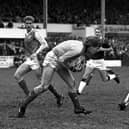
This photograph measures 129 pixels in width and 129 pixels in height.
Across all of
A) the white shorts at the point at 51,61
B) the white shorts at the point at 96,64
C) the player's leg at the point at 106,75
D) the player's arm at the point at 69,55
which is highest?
the player's arm at the point at 69,55

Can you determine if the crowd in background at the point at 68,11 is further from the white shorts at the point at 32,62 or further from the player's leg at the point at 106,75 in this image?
the white shorts at the point at 32,62

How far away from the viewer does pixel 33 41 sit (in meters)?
11.3

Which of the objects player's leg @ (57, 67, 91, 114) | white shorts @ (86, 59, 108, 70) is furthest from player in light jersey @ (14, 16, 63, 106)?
white shorts @ (86, 59, 108, 70)

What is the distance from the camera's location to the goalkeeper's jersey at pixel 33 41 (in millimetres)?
11097

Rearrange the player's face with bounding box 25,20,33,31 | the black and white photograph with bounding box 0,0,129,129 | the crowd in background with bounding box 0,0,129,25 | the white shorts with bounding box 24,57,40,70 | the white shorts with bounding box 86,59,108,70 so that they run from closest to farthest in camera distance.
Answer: the black and white photograph with bounding box 0,0,129,129
the player's face with bounding box 25,20,33,31
the white shorts with bounding box 24,57,40,70
the white shorts with bounding box 86,59,108,70
the crowd in background with bounding box 0,0,129,25

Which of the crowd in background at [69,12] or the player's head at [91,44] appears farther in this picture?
the crowd in background at [69,12]

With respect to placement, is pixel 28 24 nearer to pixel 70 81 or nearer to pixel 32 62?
pixel 32 62

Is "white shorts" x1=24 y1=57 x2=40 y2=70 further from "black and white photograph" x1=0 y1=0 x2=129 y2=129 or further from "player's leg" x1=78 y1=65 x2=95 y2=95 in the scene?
"player's leg" x1=78 y1=65 x2=95 y2=95

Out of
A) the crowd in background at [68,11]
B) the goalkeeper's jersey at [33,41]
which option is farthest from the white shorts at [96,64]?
the crowd in background at [68,11]

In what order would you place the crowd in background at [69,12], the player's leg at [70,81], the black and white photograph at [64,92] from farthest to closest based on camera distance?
the crowd in background at [69,12]
the player's leg at [70,81]
the black and white photograph at [64,92]

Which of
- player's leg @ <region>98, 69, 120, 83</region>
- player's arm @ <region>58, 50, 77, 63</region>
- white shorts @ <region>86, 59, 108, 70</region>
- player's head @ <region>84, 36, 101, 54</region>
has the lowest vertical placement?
player's leg @ <region>98, 69, 120, 83</region>

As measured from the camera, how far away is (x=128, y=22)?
1802 inches

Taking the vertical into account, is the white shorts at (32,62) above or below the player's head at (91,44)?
below

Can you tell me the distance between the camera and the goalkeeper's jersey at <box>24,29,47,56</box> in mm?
11097
